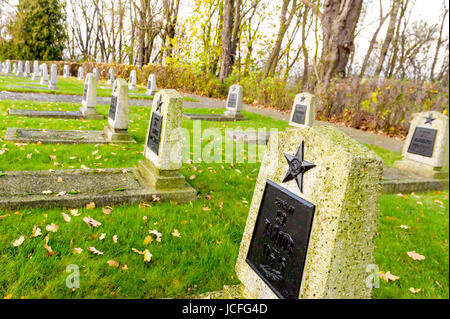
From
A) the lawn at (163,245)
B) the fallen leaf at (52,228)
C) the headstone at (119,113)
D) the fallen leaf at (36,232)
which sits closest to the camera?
the lawn at (163,245)

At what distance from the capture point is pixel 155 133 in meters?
4.56

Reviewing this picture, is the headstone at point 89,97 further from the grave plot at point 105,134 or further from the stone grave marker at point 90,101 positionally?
the grave plot at point 105,134

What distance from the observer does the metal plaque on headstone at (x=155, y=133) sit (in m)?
4.41

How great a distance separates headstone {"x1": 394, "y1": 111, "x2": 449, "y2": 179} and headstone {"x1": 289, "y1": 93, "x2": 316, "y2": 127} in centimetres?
249

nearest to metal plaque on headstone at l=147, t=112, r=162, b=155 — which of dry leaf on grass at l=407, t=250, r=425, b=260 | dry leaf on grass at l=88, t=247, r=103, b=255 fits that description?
dry leaf on grass at l=88, t=247, r=103, b=255

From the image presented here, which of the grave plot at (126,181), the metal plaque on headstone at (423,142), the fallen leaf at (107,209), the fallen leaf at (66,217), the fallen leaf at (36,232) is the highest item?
the metal plaque on headstone at (423,142)

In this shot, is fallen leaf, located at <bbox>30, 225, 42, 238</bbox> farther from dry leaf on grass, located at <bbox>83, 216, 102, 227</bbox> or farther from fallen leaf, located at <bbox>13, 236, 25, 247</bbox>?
dry leaf on grass, located at <bbox>83, 216, 102, 227</bbox>

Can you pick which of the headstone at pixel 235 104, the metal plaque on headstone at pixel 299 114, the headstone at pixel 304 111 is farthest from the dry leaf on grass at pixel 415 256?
the headstone at pixel 235 104

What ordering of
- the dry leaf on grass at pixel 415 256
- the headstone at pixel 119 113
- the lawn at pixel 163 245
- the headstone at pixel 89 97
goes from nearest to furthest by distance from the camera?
1. the lawn at pixel 163 245
2. the dry leaf on grass at pixel 415 256
3. the headstone at pixel 119 113
4. the headstone at pixel 89 97

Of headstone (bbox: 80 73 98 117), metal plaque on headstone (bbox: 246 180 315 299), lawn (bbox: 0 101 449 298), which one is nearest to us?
metal plaque on headstone (bbox: 246 180 315 299)

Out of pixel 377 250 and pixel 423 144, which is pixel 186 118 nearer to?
pixel 423 144

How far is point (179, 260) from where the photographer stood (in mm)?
2934

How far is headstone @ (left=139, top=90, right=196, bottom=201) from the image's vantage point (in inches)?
166

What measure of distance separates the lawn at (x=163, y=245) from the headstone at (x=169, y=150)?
30 cm
